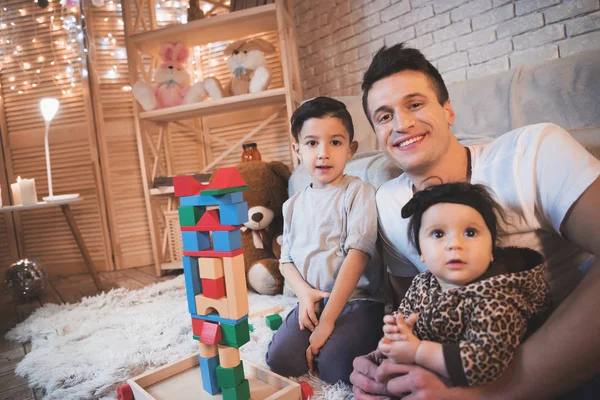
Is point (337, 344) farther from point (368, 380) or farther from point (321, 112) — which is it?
point (321, 112)

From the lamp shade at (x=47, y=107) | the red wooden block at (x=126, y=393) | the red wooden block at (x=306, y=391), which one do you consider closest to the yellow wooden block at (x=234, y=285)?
the red wooden block at (x=306, y=391)

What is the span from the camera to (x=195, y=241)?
0.83 meters

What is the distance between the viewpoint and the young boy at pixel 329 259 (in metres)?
1.00

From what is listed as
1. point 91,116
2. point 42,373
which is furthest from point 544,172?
point 91,116

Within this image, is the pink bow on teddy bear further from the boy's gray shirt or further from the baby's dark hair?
the baby's dark hair

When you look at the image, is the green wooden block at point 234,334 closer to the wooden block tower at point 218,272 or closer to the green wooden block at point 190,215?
the wooden block tower at point 218,272

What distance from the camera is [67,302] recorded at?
204 centimetres

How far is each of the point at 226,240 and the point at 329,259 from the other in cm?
38

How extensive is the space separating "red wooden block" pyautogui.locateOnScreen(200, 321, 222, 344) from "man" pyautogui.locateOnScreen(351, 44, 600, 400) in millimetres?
293

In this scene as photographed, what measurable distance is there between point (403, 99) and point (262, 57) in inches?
61.1

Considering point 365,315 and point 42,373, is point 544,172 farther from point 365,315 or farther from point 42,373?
point 42,373

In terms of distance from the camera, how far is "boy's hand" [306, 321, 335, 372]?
998 mm

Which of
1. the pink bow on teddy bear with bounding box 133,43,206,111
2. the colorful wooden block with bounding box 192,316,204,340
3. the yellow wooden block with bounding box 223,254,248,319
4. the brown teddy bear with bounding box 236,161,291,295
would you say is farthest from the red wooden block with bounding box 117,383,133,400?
the pink bow on teddy bear with bounding box 133,43,206,111

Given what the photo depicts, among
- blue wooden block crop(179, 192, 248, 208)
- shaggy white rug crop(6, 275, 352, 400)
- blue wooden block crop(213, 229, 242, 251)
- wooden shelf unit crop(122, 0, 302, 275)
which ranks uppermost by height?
wooden shelf unit crop(122, 0, 302, 275)
